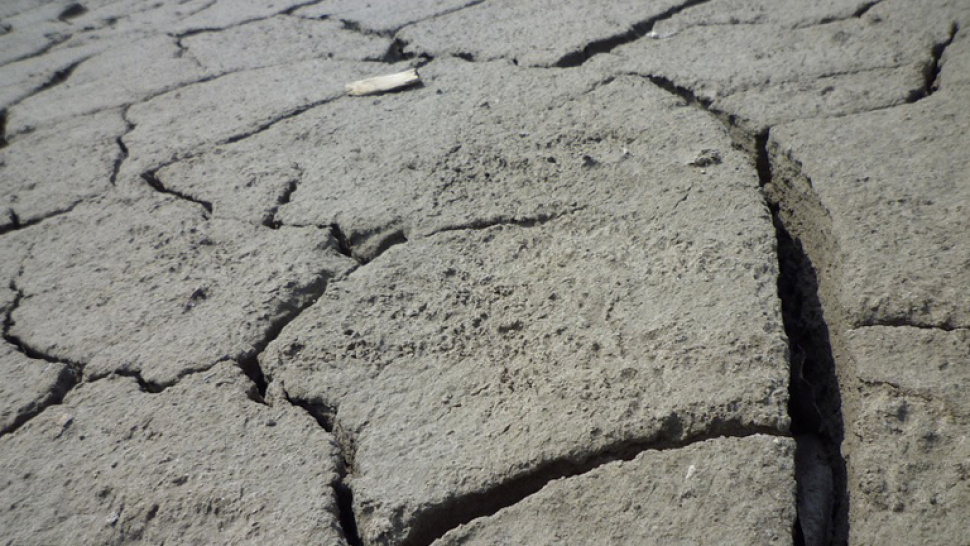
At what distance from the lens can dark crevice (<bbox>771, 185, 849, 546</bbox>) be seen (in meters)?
1.00

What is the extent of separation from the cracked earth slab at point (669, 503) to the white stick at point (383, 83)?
4.78ft

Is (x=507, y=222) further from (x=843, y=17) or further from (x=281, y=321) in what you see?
(x=843, y=17)

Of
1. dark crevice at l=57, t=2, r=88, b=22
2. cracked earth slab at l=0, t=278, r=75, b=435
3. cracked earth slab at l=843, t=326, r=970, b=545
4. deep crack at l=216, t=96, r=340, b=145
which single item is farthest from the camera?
dark crevice at l=57, t=2, r=88, b=22

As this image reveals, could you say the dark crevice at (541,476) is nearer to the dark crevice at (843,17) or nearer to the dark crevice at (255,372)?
the dark crevice at (255,372)

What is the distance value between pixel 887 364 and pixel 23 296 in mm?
1570

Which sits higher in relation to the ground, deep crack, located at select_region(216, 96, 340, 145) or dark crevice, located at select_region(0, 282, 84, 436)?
deep crack, located at select_region(216, 96, 340, 145)

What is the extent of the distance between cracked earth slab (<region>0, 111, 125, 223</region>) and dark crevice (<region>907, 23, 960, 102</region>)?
6.22 ft

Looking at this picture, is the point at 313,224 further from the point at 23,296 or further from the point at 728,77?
the point at 728,77

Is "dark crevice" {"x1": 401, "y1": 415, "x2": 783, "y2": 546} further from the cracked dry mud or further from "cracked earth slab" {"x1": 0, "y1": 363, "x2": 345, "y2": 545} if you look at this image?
"cracked earth slab" {"x1": 0, "y1": 363, "x2": 345, "y2": 545}

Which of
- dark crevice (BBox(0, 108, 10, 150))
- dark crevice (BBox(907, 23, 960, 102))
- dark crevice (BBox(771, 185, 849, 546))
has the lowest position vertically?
dark crevice (BBox(0, 108, 10, 150))

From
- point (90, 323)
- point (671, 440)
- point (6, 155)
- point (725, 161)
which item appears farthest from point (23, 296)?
point (725, 161)

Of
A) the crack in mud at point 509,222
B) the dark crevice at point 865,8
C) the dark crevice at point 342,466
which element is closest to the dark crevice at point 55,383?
the dark crevice at point 342,466

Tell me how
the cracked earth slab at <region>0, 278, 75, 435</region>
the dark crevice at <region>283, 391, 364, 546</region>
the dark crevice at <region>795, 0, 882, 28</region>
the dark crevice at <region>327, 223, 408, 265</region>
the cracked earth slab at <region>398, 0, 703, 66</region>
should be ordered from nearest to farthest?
the dark crevice at <region>283, 391, 364, 546</region>, the cracked earth slab at <region>0, 278, 75, 435</region>, the dark crevice at <region>327, 223, 408, 265</region>, the dark crevice at <region>795, 0, 882, 28</region>, the cracked earth slab at <region>398, 0, 703, 66</region>

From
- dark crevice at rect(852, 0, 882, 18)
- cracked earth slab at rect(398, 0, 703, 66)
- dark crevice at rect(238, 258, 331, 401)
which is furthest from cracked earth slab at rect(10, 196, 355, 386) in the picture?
dark crevice at rect(852, 0, 882, 18)
